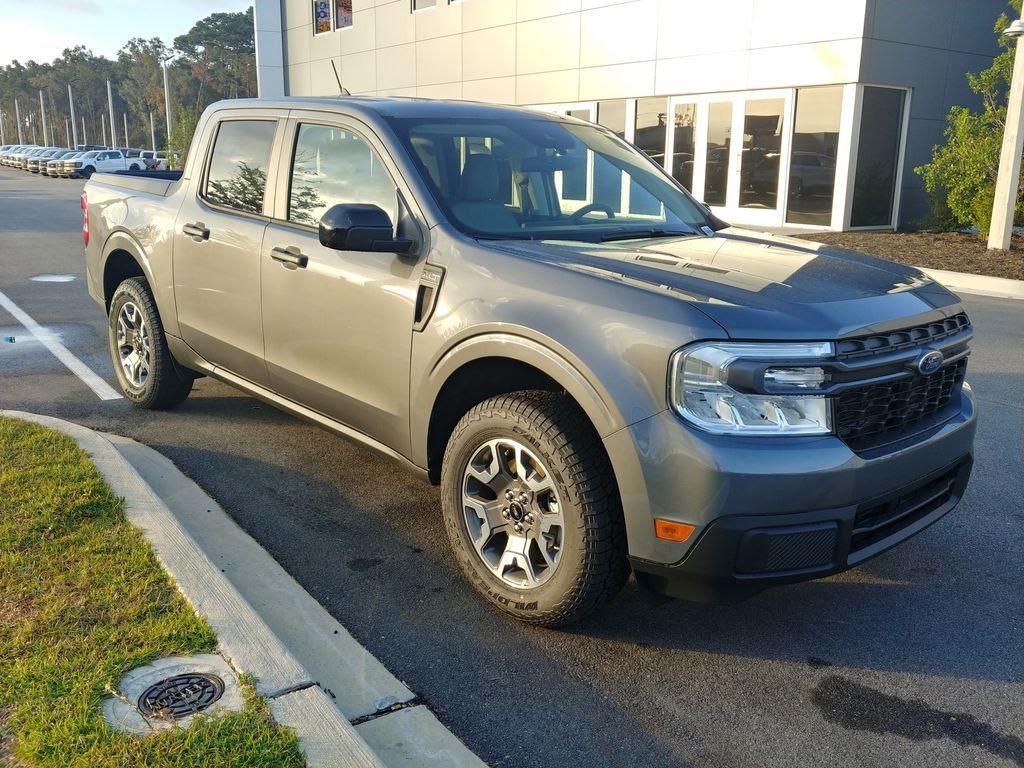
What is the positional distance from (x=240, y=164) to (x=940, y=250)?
13.2 metres

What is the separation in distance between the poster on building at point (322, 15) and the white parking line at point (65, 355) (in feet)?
90.1

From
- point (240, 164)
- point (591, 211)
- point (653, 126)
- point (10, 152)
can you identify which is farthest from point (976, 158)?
point (10, 152)

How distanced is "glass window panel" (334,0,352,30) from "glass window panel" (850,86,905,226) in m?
21.0

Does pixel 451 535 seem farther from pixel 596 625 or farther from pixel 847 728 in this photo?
pixel 847 728

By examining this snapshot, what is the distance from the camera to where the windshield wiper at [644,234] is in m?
3.90

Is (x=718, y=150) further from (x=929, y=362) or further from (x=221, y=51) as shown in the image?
(x=221, y=51)

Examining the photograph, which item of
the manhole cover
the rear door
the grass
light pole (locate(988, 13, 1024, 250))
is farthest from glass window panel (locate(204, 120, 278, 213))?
light pole (locate(988, 13, 1024, 250))

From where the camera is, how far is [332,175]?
4207 millimetres

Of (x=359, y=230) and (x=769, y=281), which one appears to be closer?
(x=769, y=281)

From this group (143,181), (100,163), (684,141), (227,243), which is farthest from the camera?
(100,163)

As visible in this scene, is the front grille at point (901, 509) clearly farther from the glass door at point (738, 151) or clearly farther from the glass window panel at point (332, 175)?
the glass door at point (738, 151)

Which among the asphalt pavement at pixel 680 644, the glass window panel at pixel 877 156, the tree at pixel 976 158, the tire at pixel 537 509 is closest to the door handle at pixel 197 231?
the asphalt pavement at pixel 680 644

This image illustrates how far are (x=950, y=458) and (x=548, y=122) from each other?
246 cm

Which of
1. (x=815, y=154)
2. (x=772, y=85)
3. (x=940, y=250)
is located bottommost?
(x=940, y=250)
